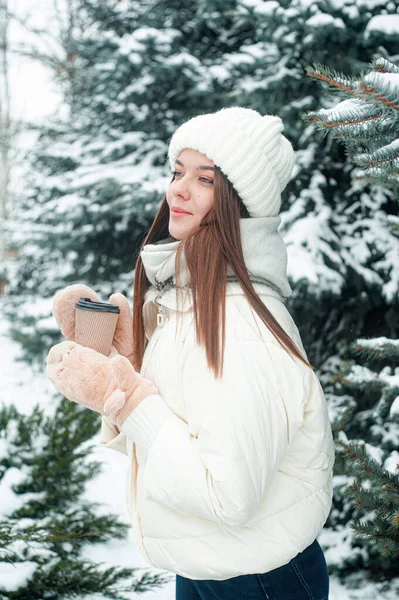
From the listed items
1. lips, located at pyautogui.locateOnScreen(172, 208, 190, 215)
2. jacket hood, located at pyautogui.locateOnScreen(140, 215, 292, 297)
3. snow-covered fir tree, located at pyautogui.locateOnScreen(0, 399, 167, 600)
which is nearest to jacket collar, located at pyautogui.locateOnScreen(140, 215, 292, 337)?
jacket hood, located at pyautogui.locateOnScreen(140, 215, 292, 297)

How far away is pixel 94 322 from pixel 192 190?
0.49 meters

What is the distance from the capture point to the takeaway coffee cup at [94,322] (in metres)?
1.58

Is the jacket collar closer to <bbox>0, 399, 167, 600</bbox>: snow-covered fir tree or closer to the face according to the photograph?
the face

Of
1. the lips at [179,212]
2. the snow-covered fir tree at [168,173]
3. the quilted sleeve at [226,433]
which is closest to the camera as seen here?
the quilted sleeve at [226,433]

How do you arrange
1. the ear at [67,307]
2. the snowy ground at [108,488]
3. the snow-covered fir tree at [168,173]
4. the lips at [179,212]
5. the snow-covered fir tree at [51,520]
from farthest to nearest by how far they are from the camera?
the snow-covered fir tree at [168,173] → the snowy ground at [108,488] → the snow-covered fir tree at [51,520] → the ear at [67,307] → the lips at [179,212]

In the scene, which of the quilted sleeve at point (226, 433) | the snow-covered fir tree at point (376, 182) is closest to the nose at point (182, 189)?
the snow-covered fir tree at point (376, 182)

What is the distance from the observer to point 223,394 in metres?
1.25

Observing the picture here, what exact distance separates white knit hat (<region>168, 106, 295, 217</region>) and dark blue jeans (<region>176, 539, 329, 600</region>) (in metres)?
1.01

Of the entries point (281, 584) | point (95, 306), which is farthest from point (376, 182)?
point (281, 584)

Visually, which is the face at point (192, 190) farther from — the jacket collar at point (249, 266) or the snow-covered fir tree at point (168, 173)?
the snow-covered fir tree at point (168, 173)

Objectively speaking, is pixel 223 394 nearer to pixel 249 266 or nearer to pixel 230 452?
pixel 230 452

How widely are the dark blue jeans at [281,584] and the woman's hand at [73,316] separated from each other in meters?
0.75

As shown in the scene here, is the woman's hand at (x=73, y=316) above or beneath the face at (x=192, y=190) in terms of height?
beneath

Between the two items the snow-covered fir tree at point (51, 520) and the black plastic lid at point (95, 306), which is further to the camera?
the snow-covered fir tree at point (51, 520)
